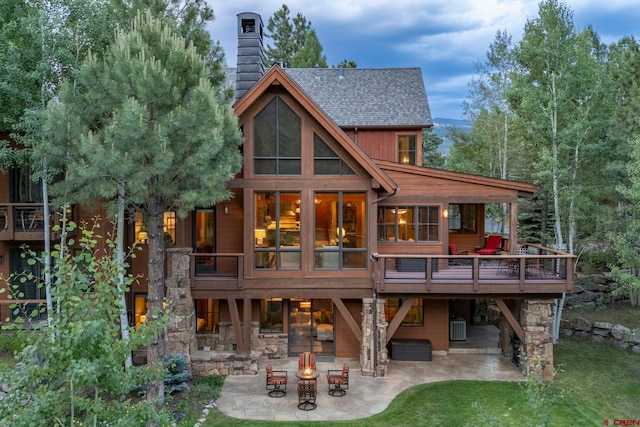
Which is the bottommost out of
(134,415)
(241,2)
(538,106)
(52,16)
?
(134,415)

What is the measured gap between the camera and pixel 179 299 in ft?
41.3

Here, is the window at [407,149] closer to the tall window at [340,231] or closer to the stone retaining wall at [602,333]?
the tall window at [340,231]

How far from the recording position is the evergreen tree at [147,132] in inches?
369

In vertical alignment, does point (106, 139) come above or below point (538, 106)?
below

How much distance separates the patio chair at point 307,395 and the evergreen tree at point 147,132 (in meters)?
3.12

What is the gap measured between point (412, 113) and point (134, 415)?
1480 centimetres

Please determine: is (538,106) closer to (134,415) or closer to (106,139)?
(106,139)

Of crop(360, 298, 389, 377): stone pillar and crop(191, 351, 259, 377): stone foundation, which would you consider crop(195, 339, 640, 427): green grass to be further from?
crop(191, 351, 259, 377): stone foundation

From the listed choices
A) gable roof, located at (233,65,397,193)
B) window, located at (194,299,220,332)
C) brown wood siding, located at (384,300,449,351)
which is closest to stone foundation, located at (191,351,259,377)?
window, located at (194,299,220,332)

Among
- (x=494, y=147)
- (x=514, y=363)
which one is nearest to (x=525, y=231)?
(x=494, y=147)

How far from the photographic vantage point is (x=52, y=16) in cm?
1145

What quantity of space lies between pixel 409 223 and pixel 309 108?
4.97m

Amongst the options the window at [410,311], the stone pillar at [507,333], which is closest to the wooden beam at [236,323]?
the window at [410,311]

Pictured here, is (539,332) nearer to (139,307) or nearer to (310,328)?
(310,328)
